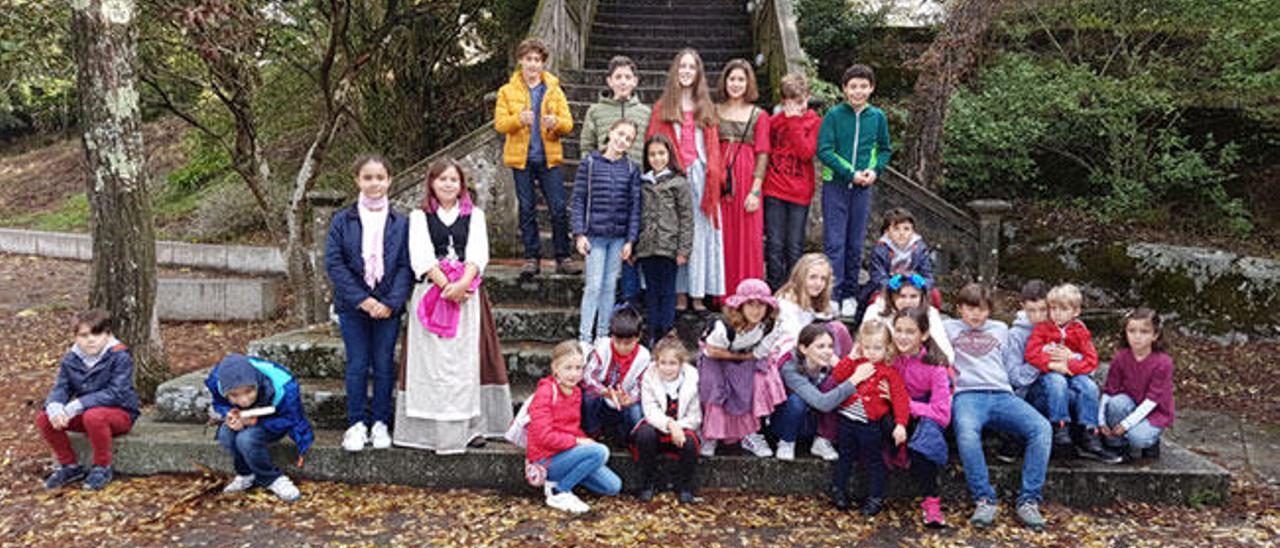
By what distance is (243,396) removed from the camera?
4.44 meters

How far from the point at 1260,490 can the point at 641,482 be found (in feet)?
11.2

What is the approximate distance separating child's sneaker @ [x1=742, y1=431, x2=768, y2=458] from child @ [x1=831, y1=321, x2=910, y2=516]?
0.39 metres

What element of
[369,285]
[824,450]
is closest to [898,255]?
[824,450]

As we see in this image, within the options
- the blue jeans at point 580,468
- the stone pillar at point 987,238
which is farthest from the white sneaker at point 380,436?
the stone pillar at point 987,238

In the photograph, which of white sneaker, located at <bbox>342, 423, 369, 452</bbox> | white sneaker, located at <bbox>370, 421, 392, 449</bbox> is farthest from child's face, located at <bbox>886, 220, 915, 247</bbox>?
white sneaker, located at <bbox>342, 423, 369, 452</bbox>

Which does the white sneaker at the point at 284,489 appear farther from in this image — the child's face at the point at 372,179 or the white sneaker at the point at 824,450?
the white sneaker at the point at 824,450

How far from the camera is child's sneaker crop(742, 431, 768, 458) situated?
4672 mm

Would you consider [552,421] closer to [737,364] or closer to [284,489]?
[737,364]

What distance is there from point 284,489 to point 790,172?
3.61 m

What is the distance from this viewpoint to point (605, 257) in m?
5.33

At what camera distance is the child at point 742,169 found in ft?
18.8

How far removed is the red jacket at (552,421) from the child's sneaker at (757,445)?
90 cm

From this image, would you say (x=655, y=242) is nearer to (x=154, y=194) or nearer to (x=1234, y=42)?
(x=1234, y=42)

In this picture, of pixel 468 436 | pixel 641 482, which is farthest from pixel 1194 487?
pixel 468 436
